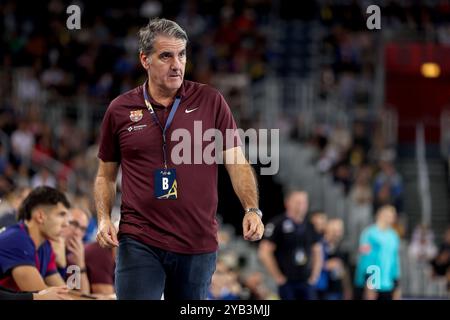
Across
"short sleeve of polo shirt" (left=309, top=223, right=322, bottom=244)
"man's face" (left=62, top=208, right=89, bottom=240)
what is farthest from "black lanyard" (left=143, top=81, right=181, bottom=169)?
"short sleeve of polo shirt" (left=309, top=223, right=322, bottom=244)

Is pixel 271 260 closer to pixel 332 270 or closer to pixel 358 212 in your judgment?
pixel 332 270

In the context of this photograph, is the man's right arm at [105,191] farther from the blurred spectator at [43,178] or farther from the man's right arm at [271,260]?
the blurred spectator at [43,178]

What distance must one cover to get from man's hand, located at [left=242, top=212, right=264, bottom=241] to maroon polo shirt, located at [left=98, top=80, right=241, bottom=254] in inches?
8.9

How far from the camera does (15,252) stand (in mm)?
7270

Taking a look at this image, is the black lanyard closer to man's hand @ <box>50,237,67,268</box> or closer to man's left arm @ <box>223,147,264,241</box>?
man's left arm @ <box>223,147,264,241</box>

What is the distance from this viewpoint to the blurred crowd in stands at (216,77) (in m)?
17.6

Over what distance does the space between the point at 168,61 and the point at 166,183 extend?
2.22 ft

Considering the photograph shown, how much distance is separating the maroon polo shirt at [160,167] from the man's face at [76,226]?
8.19 ft

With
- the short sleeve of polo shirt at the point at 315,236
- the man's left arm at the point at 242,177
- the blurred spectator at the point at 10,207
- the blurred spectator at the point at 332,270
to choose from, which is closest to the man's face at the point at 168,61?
the man's left arm at the point at 242,177

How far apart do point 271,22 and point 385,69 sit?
2894 mm

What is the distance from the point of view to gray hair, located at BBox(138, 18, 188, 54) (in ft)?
19.4

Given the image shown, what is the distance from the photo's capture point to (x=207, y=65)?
23.0m

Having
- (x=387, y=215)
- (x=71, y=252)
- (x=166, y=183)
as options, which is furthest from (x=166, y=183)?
(x=387, y=215)
